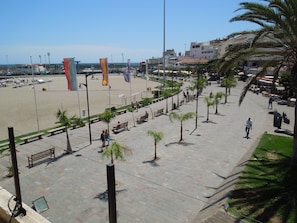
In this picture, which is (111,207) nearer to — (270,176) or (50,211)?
(50,211)

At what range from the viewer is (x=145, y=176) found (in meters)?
11.8

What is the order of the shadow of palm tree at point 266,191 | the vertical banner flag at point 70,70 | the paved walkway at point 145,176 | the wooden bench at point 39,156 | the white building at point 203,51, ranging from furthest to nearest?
the white building at point 203,51 → the vertical banner flag at point 70,70 → the wooden bench at point 39,156 → the paved walkway at point 145,176 → the shadow of palm tree at point 266,191

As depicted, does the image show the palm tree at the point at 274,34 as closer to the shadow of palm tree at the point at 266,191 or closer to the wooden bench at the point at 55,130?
the shadow of palm tree at the point at 266,191

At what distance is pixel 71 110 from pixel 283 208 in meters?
28.2

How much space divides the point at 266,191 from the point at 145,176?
5393 mm

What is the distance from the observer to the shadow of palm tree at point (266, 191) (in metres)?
7.98

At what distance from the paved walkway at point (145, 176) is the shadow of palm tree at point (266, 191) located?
0.63 m

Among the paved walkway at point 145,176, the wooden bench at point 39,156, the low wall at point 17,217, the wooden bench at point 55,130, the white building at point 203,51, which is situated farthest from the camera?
the white building at point 203,51

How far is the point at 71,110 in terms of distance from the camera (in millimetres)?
31812

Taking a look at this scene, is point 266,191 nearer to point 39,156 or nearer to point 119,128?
point 39,156

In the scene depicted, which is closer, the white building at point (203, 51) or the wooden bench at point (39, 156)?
the wooden bench at point (39, 156)

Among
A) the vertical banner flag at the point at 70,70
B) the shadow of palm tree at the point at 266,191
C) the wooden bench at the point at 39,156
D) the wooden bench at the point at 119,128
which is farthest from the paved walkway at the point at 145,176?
the vertical banner flag at the point at 70,70

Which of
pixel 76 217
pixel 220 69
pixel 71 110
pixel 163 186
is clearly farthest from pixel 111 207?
pixel 71 110

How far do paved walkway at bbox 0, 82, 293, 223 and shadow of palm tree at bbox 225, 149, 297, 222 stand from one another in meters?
0.63
